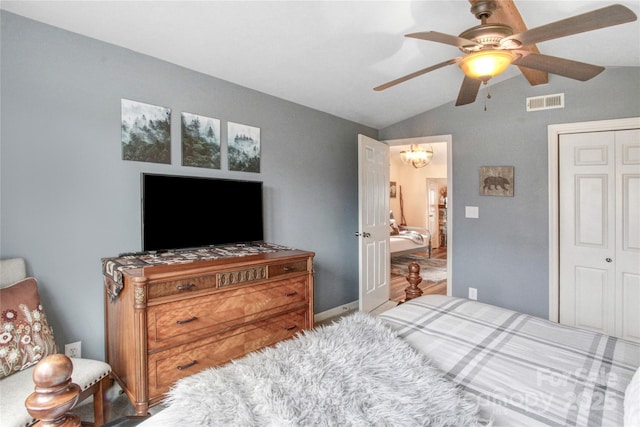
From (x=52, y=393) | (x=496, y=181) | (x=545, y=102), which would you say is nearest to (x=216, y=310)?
(x=52, y=393)

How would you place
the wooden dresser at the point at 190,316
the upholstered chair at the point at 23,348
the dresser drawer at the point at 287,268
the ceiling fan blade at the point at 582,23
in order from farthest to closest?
the dresser drawer at the point at 287,268 < the wooden dresser at the point at 190,316 < the upholstered chair at the point at 23,348 < the ceiling fan blade at the point at 582,23

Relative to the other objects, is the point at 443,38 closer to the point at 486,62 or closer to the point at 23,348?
the point at 486,62

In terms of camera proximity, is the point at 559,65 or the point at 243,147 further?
the point at 243,147

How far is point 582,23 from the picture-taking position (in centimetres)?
139

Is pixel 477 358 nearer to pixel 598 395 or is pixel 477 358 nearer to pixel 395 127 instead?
pixel 598 395

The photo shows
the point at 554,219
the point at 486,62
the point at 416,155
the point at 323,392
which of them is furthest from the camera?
the point at 416,155

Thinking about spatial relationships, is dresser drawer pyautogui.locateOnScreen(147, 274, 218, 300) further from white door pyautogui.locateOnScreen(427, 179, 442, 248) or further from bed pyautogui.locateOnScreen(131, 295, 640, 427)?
white door pyautogui.locateOnScreen(427, 179, 442, 248)

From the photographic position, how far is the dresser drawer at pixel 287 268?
2.31 m

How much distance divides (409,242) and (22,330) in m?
6.18

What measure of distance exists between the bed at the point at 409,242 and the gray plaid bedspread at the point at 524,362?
4.43 metres

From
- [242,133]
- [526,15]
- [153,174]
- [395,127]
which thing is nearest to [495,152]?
[395,127]

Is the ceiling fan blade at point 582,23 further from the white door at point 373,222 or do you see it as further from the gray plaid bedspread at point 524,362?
the white door at point 373,222

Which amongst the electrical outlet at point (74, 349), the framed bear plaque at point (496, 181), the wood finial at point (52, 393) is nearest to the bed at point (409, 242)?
the framed bear plaque at point (496, 181)

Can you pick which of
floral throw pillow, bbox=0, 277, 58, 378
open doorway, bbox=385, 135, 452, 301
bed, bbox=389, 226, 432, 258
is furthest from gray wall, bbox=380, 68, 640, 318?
open doorway, bbox=385, 135, 452, 301
